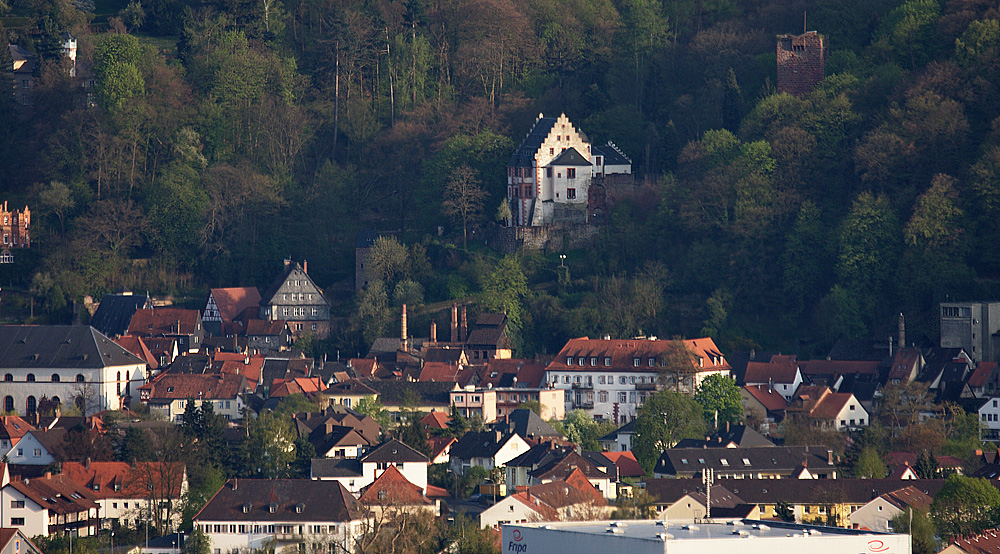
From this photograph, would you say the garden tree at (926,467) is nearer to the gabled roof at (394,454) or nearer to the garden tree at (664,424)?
the garden tree at (664,424)

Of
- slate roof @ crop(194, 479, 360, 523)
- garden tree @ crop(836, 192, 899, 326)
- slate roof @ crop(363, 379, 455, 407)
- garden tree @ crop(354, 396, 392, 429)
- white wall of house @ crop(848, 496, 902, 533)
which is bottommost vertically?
white wall of house @ crop(848, 496, 902, 533)

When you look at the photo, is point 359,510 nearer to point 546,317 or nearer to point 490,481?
point 490,481

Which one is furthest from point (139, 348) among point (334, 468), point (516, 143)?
point (334, 468)

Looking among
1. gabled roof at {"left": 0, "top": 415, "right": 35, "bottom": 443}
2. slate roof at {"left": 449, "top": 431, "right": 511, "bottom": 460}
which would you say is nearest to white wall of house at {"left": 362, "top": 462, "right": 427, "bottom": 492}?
slate roof at {"left": 449, "top": 431, "right": 511, "bottom": 460}

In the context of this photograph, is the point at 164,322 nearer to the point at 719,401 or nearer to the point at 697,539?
the point at 719,401

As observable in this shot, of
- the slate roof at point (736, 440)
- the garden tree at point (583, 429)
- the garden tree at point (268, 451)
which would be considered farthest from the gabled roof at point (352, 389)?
the slate roof at point (736, 440)

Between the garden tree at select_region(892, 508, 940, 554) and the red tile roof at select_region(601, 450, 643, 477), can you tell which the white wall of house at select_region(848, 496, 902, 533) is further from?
the red tile roof at select_region(601, 450, 643, 477)
